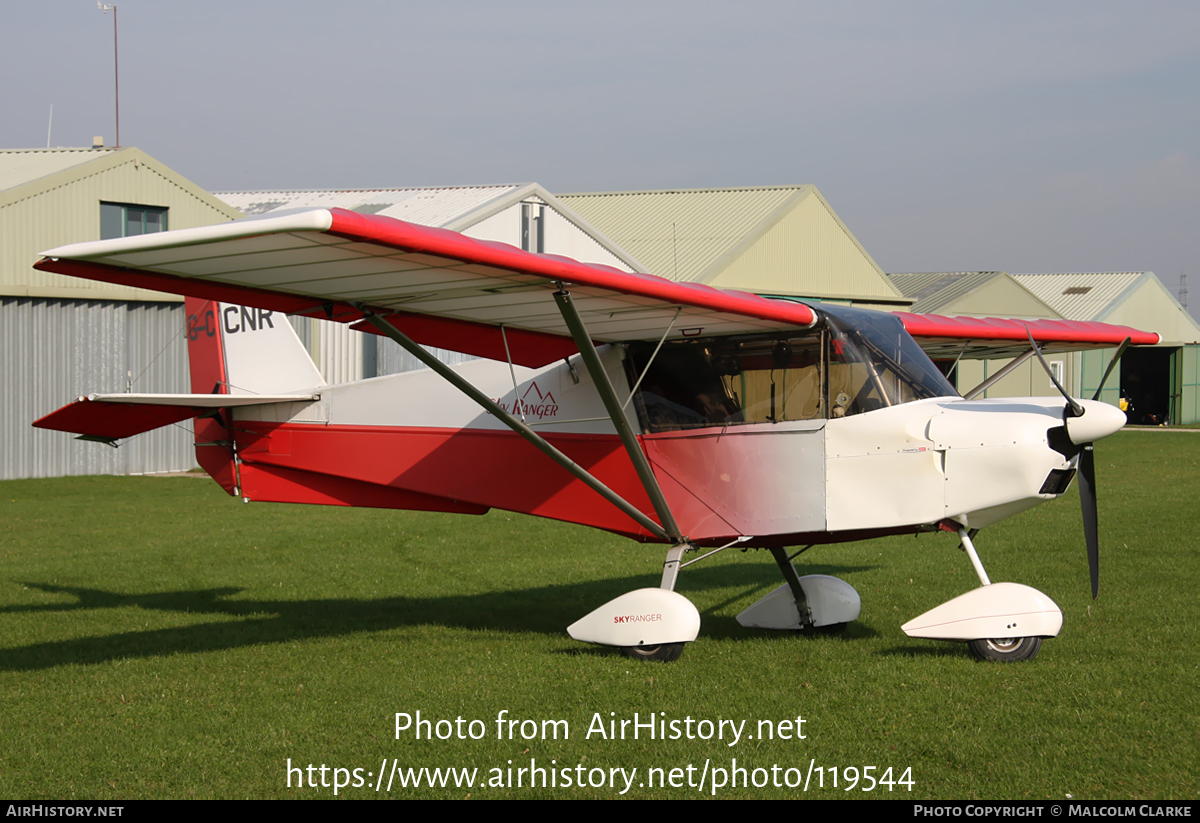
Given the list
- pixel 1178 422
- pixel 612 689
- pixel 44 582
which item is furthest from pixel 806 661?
pixel 1178 422

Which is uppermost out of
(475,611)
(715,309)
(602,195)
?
(602,195)

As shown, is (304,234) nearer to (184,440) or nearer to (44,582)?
(44,582)

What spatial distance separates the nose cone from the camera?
6.45 metres

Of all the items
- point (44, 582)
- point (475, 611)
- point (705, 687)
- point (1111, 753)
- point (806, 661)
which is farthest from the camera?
point (44, 582)

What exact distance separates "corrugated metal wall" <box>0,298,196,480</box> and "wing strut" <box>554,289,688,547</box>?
15181mm

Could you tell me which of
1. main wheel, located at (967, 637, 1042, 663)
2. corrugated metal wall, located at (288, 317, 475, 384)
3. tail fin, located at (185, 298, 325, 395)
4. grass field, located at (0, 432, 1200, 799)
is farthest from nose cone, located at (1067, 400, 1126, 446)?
corrugated metal wall, located at (288, 317, 475, 384)

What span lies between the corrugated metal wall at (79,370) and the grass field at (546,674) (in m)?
8.50

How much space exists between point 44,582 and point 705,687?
25.0ft

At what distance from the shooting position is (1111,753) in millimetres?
5070

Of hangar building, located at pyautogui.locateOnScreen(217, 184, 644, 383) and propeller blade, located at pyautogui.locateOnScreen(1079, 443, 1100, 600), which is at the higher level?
hangar building, located at pyautogui.locateOnScreen(217, 184, 644, 383)

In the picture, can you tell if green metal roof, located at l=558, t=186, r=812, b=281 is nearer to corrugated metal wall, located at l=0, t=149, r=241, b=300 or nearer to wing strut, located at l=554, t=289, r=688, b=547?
corrugated metal wall, located at l=0, t=149, r=241, b=300

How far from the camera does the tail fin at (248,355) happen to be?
955cm

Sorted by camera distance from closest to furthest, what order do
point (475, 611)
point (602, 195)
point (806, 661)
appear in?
1. point (806, 661)
2. point (475, 611)
3. point (602, 195)

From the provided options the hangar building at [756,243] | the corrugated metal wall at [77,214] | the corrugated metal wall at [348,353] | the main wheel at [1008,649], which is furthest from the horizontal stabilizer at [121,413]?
the hangar building at [756,243]
